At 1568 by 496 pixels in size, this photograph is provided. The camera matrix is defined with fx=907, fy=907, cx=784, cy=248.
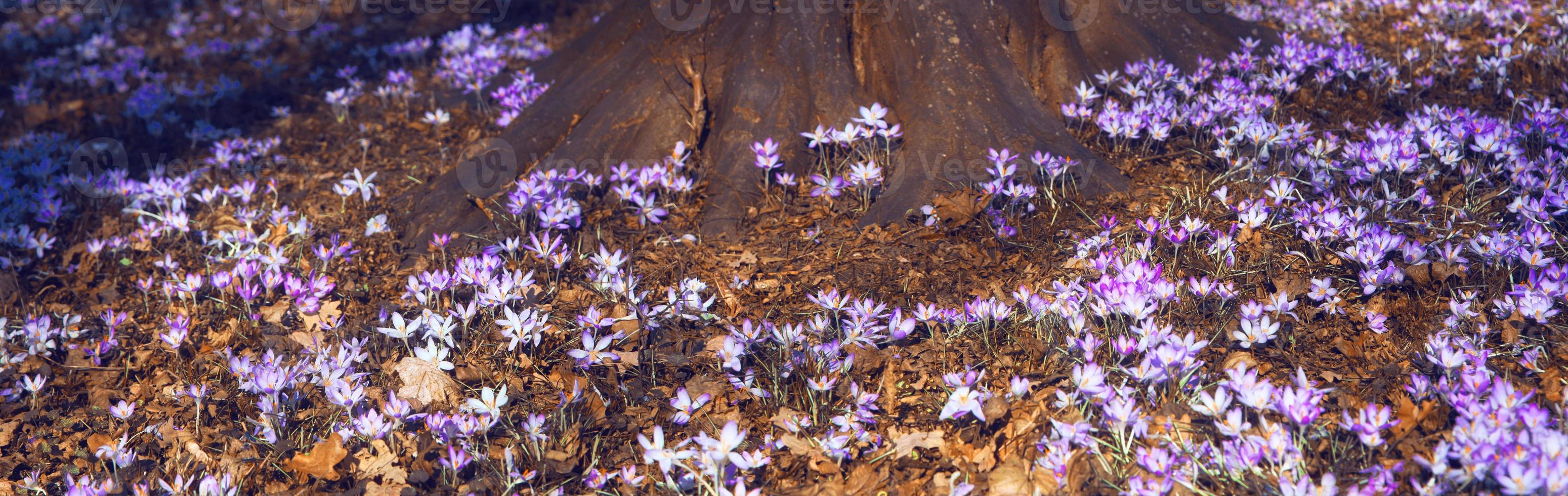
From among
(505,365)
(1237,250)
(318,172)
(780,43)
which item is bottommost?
(318,172)

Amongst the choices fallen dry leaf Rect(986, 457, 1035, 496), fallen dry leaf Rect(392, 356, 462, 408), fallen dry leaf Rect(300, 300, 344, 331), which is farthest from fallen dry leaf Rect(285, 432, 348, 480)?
fallen dry leaf Rect(986, 457, 1035, 496)

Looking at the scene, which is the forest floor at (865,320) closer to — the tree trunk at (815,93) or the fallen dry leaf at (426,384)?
the fallen dry leaf at (426,384)

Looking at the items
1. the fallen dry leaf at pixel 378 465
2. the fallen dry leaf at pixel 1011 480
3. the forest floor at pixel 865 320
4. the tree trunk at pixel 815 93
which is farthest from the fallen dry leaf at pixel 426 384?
the fallen dry leaf at pixel 1011 480

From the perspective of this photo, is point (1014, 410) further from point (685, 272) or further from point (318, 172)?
point (318, 172)

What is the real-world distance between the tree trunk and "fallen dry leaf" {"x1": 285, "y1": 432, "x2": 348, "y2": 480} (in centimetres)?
152

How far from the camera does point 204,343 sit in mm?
3584

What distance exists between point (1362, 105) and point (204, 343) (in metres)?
5.49

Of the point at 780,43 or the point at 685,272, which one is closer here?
the point at 685,272

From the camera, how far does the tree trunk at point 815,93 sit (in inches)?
157

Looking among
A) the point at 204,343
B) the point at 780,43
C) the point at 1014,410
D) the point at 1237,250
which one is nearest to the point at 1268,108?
the point at 1237,250

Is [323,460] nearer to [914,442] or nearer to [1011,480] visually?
[914,442]

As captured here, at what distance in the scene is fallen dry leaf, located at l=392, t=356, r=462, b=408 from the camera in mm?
3035

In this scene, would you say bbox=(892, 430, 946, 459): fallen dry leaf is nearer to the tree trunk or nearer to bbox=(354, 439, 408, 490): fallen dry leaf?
the tree trunk

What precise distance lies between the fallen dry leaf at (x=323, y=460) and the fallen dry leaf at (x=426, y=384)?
325 mm
